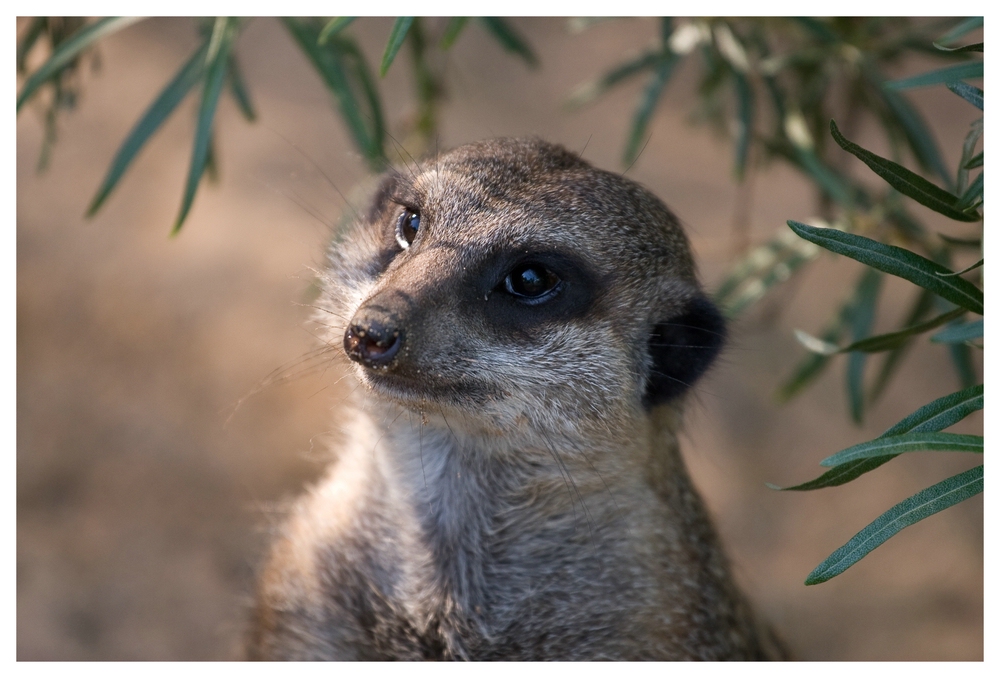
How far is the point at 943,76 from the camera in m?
2.24

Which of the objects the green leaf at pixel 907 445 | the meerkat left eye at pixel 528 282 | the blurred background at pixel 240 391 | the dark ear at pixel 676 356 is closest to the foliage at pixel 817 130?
the green leaf at pixel 907 445

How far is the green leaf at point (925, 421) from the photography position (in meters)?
2.03

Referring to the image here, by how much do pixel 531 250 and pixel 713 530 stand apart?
1.34m

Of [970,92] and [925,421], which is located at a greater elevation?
[970,92]

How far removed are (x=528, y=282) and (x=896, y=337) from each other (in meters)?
1.00

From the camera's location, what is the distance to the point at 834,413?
5957mm

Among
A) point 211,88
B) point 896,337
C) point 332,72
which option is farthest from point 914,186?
point 211,88

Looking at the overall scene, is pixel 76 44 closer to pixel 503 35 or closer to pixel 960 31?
pixel 503 35

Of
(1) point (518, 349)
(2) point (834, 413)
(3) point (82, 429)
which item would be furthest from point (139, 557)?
(2) point (834, 413)

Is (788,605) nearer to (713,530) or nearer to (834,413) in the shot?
(834,413)

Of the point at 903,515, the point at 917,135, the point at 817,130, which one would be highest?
the point at 817,130

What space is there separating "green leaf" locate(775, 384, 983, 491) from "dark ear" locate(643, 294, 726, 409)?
1.69 feet

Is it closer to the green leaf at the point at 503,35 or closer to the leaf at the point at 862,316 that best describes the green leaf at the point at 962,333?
the leaf at the point at 862,316

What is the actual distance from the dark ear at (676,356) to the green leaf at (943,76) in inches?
29.4
